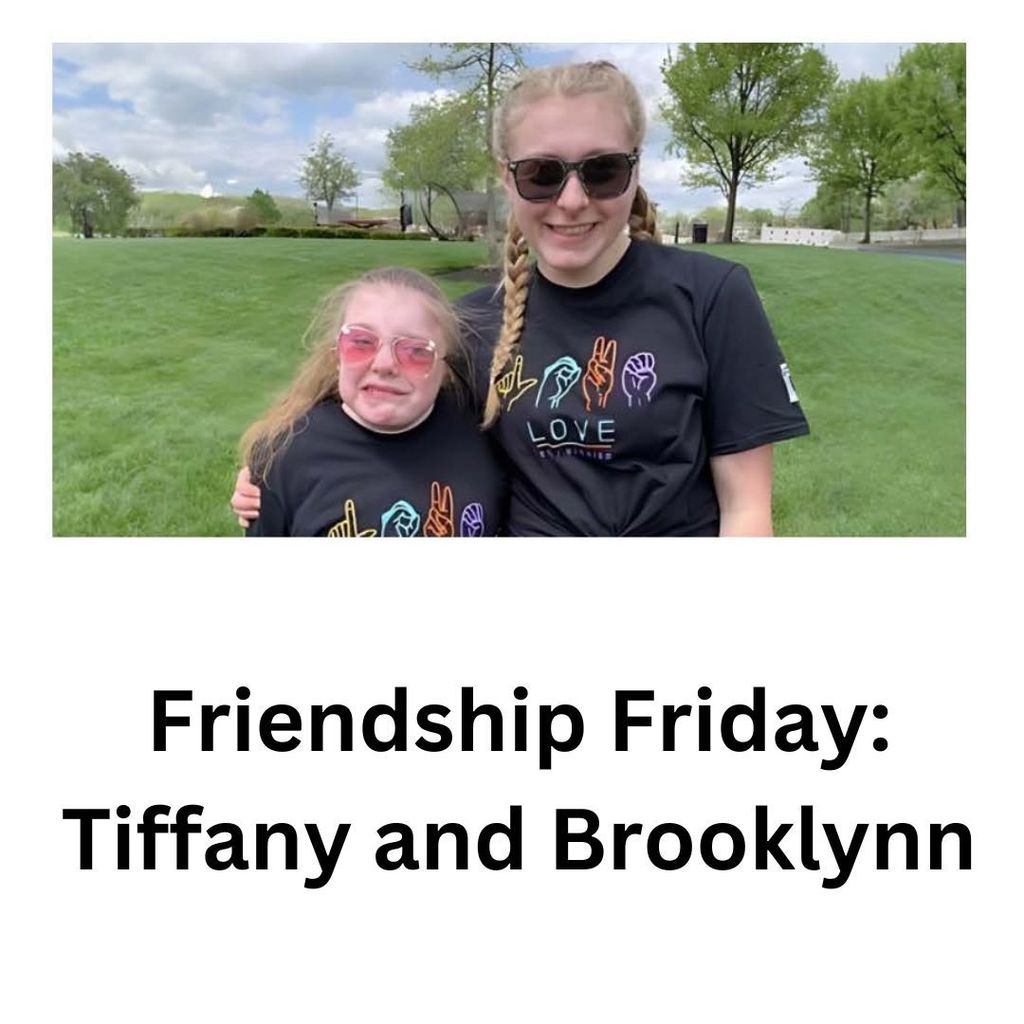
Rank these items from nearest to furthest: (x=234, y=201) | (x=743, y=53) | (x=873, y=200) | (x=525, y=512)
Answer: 1. (x=525, y=512)
2. (x=743, y=53)
3. (x=234, y=201)
4. (x=873, y=200)

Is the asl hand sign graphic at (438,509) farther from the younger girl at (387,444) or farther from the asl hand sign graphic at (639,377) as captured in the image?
the asl hand sign graphic at (639,377)

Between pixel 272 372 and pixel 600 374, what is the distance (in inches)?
47.1

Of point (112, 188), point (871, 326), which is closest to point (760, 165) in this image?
point (871, 326)

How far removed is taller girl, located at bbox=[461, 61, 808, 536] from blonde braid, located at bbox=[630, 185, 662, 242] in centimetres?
11

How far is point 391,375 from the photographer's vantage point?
2.07m

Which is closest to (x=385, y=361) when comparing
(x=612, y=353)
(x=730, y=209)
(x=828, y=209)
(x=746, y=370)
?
(x=612, y=353)

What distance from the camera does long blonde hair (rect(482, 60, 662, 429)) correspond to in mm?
1963

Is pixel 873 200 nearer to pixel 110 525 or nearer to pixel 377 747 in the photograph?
pixel 377 747

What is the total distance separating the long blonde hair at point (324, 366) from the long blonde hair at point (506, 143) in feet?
0.40

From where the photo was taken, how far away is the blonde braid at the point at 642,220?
84.6 inches

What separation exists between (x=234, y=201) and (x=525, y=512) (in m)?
1.34

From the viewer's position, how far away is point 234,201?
2.69 meters

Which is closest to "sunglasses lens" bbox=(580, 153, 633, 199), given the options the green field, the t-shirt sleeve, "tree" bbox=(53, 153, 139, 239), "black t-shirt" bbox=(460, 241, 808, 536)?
"black t-shirt" bbox=(460, 241, 808, 536)

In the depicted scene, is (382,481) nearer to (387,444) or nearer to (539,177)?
(387,444)
